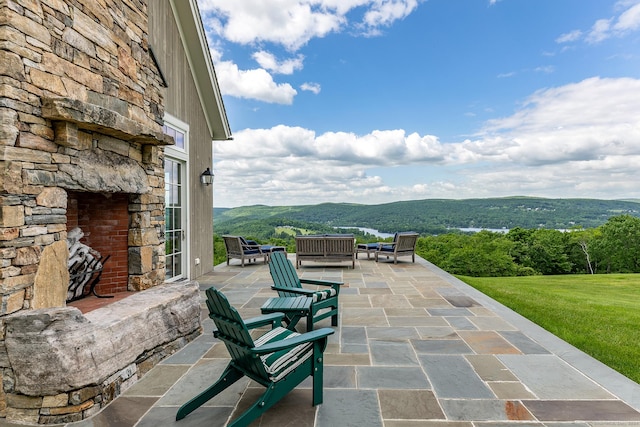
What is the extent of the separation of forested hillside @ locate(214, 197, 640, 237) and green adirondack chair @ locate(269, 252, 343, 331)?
20.5m

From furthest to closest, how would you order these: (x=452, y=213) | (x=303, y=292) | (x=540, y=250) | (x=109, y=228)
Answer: (x=452, y=213)
(x=540, y=250)
(x=303, y=292)
(x=109, y=228)

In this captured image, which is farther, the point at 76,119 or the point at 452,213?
the point at 452,213

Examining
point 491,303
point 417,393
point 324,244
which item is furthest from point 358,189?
point 417,393

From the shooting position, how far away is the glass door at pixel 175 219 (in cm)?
599

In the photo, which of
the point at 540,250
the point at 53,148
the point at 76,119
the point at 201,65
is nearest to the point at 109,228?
the point at 53,148

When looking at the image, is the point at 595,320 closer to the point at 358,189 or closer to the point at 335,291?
the point at 335,291

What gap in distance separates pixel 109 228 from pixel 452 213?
34.0 meters

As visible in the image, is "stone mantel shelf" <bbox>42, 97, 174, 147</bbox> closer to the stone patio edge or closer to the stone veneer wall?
the stone veneer wall

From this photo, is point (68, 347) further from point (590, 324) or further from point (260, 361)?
point (590, 324)

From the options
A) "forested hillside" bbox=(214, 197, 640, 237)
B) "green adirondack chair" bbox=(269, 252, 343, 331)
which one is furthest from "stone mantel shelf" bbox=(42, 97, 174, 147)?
"forested hillside" bbox=(214, 197, 640, 237)

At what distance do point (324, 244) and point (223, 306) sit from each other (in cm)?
634

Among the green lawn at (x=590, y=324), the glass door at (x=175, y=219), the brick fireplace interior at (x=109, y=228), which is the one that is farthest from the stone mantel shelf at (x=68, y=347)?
the green lawn at (x=590, y=324)

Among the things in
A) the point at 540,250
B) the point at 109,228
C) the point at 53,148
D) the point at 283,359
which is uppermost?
the point at 53,148

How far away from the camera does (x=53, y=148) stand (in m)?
2.70
